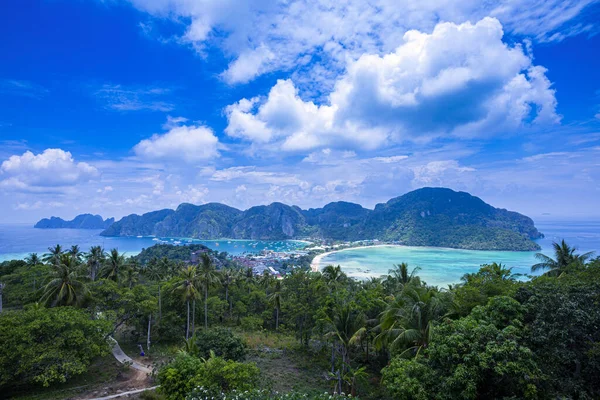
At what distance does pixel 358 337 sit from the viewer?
14.1 metres

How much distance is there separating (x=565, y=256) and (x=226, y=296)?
102ft

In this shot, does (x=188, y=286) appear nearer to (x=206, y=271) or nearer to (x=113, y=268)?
(x=206, y=271)

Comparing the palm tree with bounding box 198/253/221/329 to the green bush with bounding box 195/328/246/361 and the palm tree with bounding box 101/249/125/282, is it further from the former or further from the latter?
the palm tree with bounding box 101/249/125/282

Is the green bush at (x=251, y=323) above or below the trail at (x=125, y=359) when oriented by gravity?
below

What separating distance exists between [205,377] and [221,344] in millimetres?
5361

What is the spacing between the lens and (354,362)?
2003 cm

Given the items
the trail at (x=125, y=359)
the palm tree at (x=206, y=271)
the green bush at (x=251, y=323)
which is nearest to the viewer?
the trail at (x=125, y=359)

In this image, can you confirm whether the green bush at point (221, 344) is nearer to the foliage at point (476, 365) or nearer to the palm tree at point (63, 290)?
the palm tree at point (63, 290)

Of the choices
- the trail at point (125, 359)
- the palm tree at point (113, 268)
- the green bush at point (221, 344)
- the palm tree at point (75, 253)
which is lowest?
the trail at point (125, 359)

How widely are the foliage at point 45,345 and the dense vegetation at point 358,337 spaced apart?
0.05 metres

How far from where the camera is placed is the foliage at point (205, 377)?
→ 11766 mm

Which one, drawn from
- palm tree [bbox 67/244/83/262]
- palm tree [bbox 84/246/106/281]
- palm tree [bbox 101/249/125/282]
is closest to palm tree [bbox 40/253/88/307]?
palm tree [bbox 101/249/125/282]

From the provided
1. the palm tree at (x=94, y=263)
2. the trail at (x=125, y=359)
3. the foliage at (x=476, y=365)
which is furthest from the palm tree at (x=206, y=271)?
the foliage at (x=476, y=365)

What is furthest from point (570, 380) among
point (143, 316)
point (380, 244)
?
point (380, 244)
